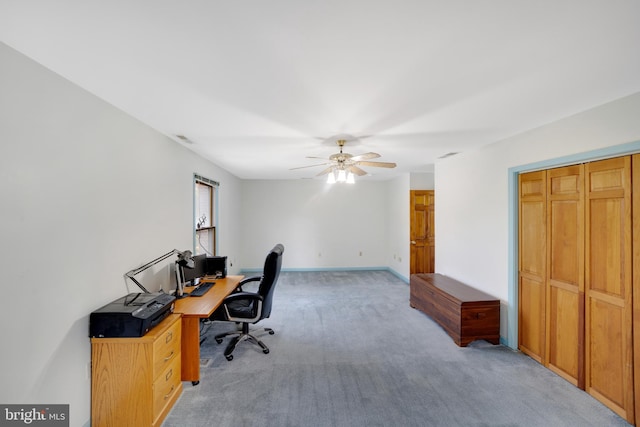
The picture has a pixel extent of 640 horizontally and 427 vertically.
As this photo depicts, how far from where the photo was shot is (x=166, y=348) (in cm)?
203

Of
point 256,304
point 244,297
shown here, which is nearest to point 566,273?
point 256,304

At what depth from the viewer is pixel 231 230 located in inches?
225

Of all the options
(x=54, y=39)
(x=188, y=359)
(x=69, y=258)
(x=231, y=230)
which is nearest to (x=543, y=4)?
(x=54, y=39)

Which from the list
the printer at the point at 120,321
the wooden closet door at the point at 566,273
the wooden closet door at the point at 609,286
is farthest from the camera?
the wooden closet door at the point at 566,273

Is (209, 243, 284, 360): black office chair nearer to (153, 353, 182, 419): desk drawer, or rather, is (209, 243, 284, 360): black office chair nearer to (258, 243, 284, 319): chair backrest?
(258, 243, 284, 319): chair backrest

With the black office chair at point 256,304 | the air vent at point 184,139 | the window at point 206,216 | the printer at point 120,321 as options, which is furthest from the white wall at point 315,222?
the printer at point 120,321

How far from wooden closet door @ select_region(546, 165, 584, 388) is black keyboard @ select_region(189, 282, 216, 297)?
12.2 ft

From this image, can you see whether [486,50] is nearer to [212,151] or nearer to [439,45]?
[439,45]

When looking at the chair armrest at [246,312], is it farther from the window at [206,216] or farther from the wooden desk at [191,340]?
the window at [206,216]

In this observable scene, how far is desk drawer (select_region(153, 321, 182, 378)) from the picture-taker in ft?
6.15

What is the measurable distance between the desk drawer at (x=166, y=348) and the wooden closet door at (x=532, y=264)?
11.9ft

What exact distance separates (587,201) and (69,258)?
411cm

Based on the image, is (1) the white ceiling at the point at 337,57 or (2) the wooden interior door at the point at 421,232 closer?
(1) the white ceiling at the point at 337,57

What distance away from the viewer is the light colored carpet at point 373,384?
1975mm
